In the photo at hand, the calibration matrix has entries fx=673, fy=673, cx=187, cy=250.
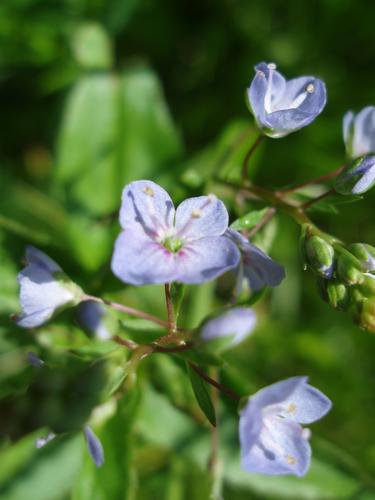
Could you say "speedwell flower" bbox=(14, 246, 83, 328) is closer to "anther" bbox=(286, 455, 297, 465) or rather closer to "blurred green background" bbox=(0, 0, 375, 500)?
"blurred green background" bbox=(0, 0, 375, 500)

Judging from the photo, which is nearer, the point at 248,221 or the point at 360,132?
the point at 248,221

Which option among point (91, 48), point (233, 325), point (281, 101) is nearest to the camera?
point (233, 325)

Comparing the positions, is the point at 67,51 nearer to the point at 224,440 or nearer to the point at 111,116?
the point at 111,116

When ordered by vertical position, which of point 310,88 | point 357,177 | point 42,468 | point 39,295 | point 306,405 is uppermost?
point 310,88

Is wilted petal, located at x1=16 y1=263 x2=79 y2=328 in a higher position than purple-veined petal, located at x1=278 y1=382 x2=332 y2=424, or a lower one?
higher

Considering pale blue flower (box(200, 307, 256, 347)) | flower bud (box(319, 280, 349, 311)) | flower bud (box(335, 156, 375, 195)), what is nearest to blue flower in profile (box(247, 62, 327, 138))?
flower bud (box(335, 156, 375, 195))

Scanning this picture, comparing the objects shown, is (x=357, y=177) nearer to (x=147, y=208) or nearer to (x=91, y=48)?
(x=147, y=208)

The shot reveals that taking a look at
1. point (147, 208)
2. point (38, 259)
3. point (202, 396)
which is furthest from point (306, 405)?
point (38, 259)
